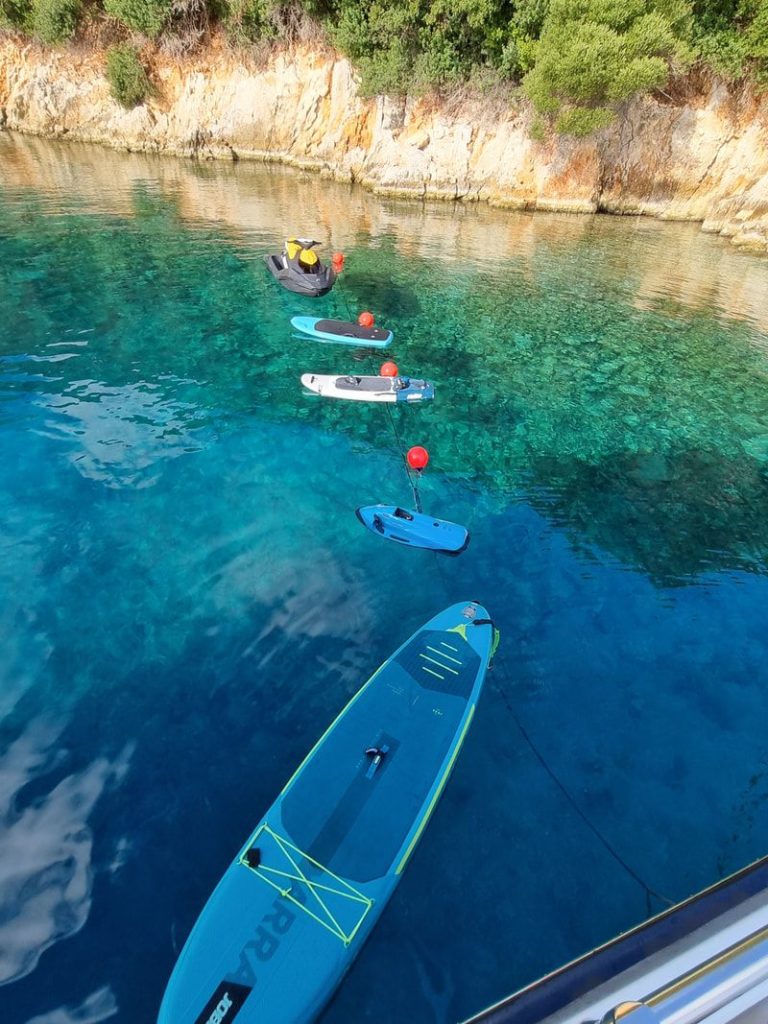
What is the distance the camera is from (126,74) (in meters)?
46.6

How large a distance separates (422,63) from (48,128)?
3719cm

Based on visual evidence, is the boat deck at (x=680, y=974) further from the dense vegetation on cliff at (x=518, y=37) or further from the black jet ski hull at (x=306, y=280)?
the dense vegetation on cliff at (x=518, y=37)

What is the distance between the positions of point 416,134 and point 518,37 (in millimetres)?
8480

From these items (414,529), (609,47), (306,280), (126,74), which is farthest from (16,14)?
(414,529)

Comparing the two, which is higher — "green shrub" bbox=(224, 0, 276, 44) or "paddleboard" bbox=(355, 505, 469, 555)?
"green shrub" bbox=(224, 0, 276, 44)

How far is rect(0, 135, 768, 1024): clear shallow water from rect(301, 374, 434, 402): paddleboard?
0.73m

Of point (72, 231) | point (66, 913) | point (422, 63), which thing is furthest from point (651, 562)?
point (422, 63)

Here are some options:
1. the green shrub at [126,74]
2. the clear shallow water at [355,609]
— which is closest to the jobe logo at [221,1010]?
the clear shallow water at [355,609]

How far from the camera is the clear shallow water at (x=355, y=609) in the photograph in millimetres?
6449

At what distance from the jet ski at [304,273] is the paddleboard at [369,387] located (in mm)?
6852

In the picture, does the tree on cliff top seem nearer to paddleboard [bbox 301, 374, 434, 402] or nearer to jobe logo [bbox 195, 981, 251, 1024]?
paddleboard [bbox 301, 374, 434, 402]

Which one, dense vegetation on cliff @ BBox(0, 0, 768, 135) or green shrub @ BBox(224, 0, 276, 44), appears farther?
green shrub @ BBox(224, 0, 276, 44)

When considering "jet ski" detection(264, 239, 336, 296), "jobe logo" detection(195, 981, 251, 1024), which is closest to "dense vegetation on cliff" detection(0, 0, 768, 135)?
"jet ski" detection(264, 239, 336, 296)

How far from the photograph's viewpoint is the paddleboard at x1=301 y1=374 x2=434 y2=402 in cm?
1545
